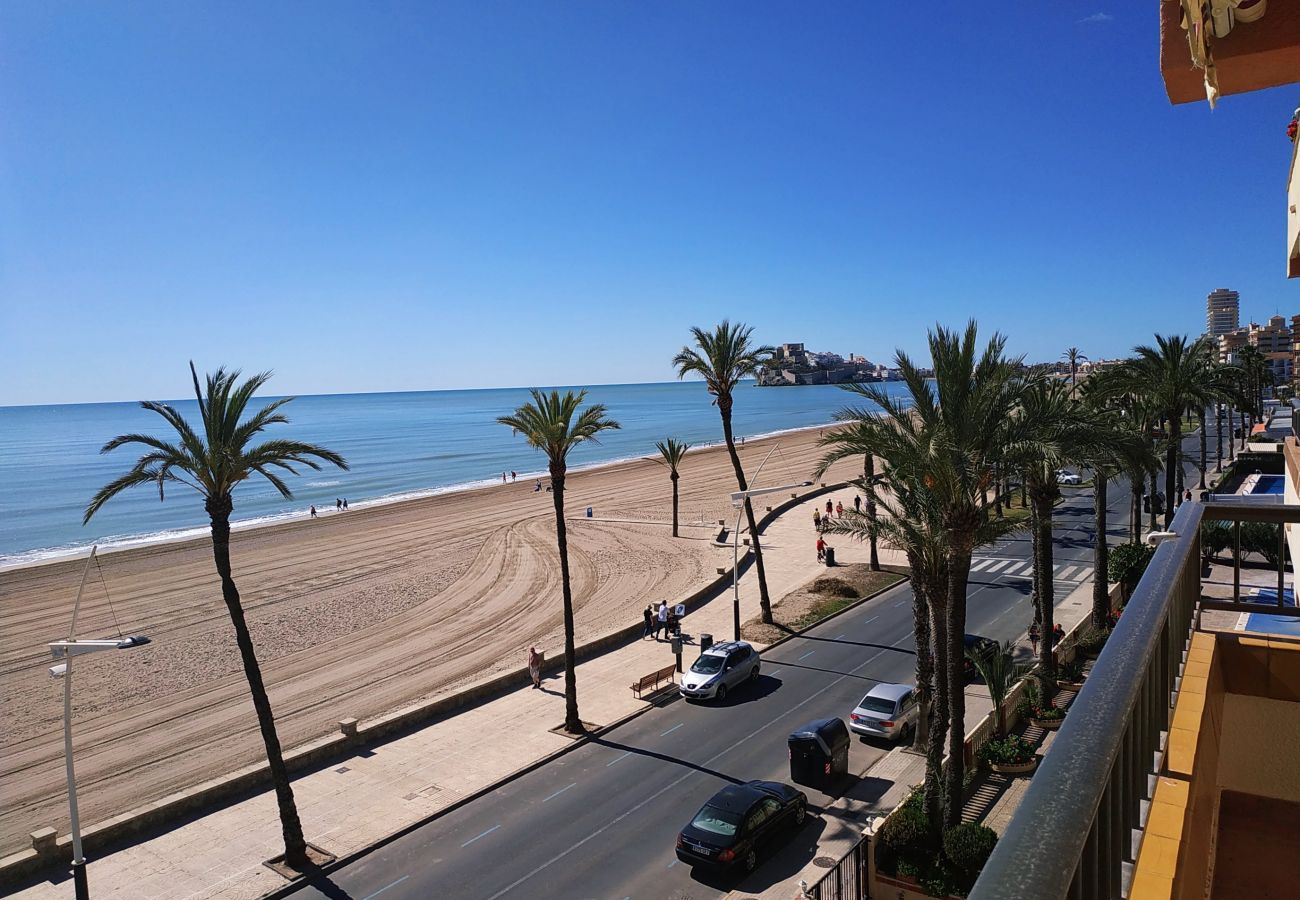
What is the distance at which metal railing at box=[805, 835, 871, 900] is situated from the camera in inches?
539

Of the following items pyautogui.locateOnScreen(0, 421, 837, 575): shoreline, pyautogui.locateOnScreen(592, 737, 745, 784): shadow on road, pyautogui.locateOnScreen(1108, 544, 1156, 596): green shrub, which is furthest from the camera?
pyautogui.locateOnScreen(0, 421, 837, 575): shoreline

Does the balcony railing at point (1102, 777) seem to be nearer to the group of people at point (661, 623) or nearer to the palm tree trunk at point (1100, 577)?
the palm tree trunk at point (1100, 577)

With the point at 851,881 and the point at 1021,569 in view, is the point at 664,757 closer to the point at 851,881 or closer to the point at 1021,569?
the point at 851,881

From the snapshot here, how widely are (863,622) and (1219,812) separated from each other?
2863 centimetres

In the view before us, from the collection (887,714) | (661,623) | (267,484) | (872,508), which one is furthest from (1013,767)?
(267,484)

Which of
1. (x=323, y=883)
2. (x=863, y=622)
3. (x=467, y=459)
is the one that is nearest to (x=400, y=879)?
(x=323, y=883)

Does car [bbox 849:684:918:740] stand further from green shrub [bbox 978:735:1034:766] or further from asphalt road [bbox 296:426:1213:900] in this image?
green shrub [bbox 978:735:1034:766]

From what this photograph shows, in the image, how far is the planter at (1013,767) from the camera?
687 inches

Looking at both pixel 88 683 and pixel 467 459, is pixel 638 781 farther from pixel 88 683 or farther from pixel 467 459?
pixel 467 459

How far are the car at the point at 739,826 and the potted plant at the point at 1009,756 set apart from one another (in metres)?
4.70

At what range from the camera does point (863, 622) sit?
3133cm

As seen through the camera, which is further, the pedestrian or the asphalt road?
the pedestrian

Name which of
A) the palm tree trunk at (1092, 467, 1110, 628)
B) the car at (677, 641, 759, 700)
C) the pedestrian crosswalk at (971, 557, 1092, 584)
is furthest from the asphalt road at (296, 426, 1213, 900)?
the pedestrian crosswalk at (971, 557, 1092, 584)

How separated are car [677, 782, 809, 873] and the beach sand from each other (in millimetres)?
13523
